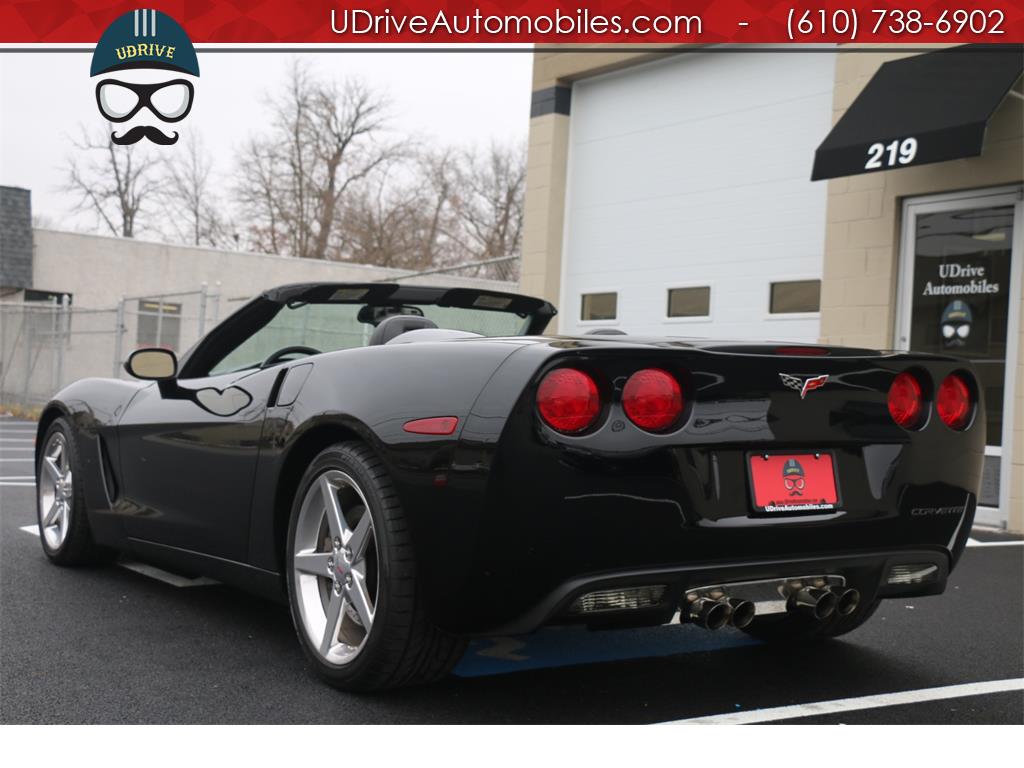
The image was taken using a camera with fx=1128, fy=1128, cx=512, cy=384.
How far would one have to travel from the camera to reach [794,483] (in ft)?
9.80

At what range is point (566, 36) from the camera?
461 inches

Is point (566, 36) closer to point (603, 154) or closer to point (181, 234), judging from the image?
point (603, 154)

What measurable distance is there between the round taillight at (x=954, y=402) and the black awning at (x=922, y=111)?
4.67 metres

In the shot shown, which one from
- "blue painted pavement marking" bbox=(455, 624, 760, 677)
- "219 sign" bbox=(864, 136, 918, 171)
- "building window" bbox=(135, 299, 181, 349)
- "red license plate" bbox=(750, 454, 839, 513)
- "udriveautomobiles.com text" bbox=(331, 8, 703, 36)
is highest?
"udriveautomobiles.com text" bbox=(331, 8, 703, 36)

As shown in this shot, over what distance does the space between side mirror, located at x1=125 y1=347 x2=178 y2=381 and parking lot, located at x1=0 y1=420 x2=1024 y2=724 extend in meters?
0.89

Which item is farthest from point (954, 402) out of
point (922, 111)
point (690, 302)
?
→ point (690, 302)

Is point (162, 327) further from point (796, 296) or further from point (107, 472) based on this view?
point (107, 472)

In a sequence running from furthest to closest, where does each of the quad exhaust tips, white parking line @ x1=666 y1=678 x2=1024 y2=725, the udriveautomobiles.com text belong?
the udriveautomobiles.com text
white parking line @ x1=666 y1=678 x2=1024 y2=725
the quad exhaust tips

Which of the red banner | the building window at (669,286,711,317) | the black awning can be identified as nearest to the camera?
the red banner

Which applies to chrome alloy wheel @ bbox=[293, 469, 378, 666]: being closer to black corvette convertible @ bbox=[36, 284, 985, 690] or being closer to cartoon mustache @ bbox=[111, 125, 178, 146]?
black corvette convertible @ bbox=[36, 284, 985, 690]

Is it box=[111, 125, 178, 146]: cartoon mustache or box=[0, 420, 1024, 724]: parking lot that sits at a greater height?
box=[111, 125, 178, 146]: cartoon mustache

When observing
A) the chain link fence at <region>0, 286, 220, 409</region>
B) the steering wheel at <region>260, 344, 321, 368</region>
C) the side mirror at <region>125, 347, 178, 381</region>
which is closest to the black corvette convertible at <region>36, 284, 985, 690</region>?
the steering wheel at <region>260, 344, 321, 368</region>

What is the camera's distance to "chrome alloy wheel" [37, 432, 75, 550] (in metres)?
5.04
